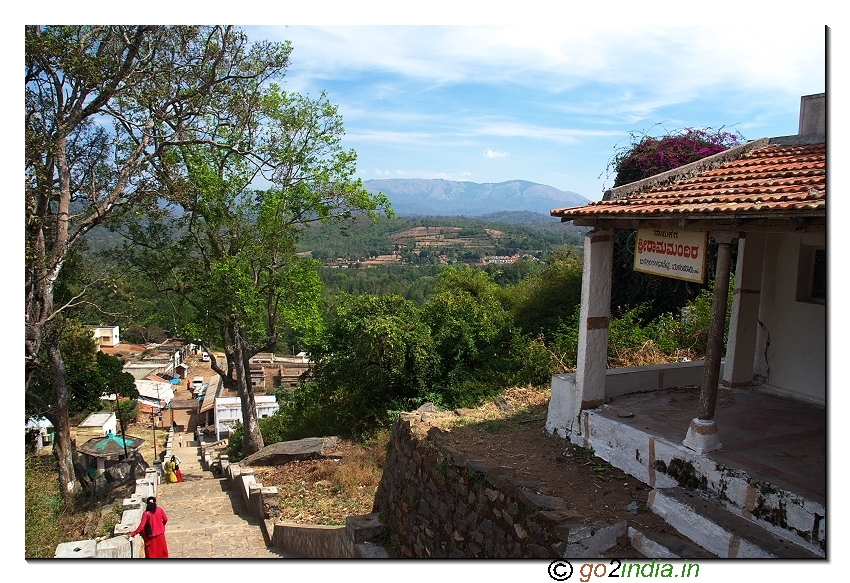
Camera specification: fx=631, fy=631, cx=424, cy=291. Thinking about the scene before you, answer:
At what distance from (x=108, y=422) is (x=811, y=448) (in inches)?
1131

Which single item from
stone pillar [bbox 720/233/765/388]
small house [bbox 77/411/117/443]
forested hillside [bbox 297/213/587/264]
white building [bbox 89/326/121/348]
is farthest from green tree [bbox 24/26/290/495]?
forested hillside [bbox 297/213/587/264]

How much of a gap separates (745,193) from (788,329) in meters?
2.56

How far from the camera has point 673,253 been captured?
20.3ft

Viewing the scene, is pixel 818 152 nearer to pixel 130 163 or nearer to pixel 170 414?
pixel 130 163

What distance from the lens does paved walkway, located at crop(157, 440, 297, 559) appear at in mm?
8539

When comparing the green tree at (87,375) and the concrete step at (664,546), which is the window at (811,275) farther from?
the green tree at (87,375)

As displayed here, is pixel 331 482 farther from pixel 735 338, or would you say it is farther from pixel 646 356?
pixel 735 338

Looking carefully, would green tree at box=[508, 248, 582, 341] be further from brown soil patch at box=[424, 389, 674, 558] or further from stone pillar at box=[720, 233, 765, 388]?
stone pillar at box=[720, 233, 765, 388]

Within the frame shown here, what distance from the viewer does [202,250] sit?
53.0 ft

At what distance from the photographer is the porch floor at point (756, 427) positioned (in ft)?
17.3

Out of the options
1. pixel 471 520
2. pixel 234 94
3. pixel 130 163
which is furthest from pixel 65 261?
pixel 471 520

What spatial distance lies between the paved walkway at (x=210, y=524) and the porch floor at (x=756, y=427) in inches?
201

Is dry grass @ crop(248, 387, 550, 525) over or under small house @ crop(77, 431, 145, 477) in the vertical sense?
over

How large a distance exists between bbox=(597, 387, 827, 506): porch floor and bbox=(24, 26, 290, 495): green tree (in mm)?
10409
